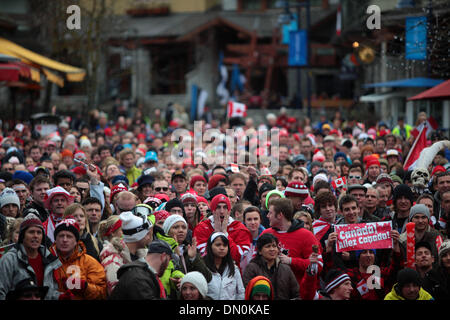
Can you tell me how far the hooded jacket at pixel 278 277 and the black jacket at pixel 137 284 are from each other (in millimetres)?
1052

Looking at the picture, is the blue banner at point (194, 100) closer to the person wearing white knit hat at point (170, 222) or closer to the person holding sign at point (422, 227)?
the person holding sign at point (422, 227)

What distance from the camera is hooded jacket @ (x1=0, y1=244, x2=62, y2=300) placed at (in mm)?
5887

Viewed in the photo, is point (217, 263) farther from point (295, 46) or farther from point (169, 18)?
point (169, 18)

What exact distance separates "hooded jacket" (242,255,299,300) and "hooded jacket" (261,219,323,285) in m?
0.29

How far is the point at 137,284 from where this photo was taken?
530 centimetres

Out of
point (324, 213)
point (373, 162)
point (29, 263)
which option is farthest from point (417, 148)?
point (29, 263)

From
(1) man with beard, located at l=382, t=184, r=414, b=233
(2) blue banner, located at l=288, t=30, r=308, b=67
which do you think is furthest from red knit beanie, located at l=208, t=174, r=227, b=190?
(2) blue banner, located at l=288, t=30, r=308, b=67

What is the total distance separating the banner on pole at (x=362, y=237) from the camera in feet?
22.1

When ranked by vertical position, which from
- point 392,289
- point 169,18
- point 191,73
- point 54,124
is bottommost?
point 392,289

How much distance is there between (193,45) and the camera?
40.0 metres

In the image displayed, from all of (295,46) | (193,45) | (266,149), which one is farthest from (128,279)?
(193,45)
